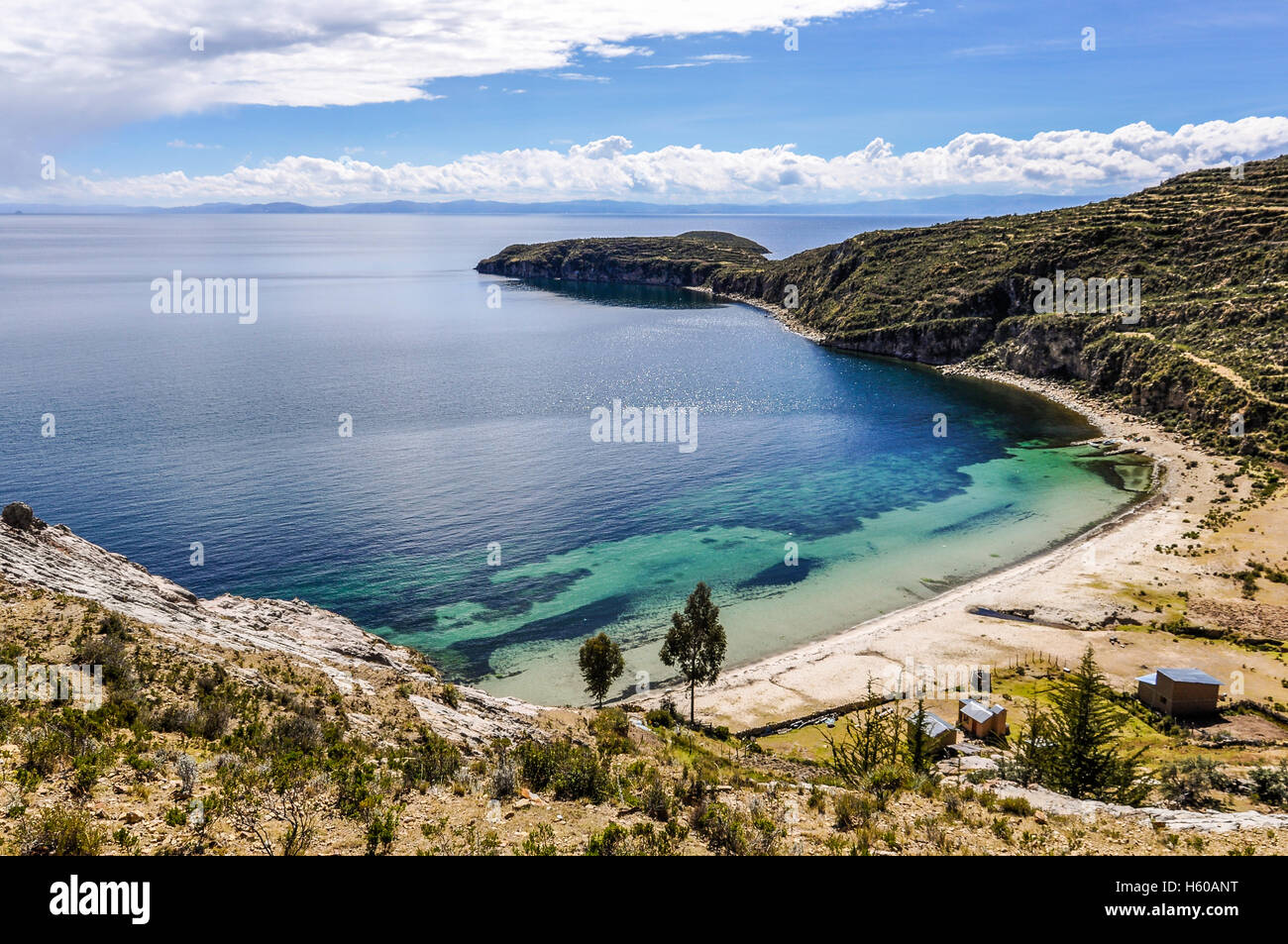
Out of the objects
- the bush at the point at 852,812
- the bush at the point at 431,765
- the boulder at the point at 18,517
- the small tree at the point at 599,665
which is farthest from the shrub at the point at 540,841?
the boulder at the point at 18,517

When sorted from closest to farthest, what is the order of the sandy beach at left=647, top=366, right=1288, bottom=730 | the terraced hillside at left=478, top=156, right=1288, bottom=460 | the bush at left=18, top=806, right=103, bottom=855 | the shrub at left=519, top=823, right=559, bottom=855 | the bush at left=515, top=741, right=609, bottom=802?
the bush at left=18, top=806, right=103, bottom=855 → the shrub at left=519, top=823, right=559, bottom=855 → the bush at left=515, top=741, right=609, bottom=802 → the sandy beach at left=647, top=366, right=1288, bottom=730 → the terraced hillside at left=478, top=156, right=1288, bottom=460

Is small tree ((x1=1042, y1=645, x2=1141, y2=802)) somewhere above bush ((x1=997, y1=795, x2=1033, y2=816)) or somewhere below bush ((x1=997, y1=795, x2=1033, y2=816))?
below

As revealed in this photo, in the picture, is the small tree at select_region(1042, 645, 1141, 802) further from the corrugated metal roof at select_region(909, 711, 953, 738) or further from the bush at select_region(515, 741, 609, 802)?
the bush at select_region(515, 741, 609, 802)

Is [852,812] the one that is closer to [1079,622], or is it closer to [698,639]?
[698,639]

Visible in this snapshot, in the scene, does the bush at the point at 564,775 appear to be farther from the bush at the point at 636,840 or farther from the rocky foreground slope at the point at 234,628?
the rocky foreground slope at the point at 234,628

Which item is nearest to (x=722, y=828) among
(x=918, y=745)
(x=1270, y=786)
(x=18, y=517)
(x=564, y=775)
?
(x=564, y=775)

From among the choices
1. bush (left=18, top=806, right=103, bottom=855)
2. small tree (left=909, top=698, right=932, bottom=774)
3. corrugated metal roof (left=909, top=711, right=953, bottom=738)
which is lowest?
corrugated metal roof (left=909, top=711, right=953, bottom=738)

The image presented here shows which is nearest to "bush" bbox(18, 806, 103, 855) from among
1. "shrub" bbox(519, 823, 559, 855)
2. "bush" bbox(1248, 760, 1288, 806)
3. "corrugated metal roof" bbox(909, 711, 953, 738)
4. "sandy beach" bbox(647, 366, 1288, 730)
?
"shrub" bbox(519, 823, 559, 855)
